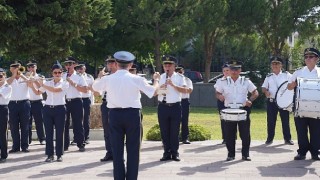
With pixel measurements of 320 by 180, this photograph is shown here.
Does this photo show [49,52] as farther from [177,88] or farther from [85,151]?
[177,88]

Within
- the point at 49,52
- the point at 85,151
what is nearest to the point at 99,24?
the point at 49,52

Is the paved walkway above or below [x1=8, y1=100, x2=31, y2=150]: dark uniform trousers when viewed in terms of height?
below

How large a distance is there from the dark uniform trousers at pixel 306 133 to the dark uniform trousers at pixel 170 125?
2348 mm

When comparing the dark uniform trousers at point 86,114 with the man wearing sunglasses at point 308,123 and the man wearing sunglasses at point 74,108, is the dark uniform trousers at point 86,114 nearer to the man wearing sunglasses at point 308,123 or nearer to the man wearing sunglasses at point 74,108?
the man wearing sunglasses at point 74,108

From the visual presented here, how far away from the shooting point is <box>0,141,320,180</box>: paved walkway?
1023 cm

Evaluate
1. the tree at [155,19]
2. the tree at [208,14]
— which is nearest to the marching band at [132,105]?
the tree at [155,19]

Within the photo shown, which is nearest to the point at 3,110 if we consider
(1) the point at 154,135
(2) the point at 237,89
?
(1) the point at 154,135

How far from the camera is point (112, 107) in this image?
887cm

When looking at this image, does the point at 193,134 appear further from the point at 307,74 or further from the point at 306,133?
the point at 307,74

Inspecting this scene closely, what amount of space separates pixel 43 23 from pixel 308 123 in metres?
9.25

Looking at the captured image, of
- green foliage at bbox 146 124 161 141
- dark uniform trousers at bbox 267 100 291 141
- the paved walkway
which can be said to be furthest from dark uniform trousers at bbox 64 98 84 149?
dark uniform trousers at bbox 267 100 291 141

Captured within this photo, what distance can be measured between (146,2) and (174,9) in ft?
7.51

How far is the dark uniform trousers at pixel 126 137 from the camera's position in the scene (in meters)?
8.80

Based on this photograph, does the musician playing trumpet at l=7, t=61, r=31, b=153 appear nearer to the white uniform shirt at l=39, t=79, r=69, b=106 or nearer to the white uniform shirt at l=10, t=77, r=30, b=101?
the white uniform shirt at l=10, t=77, r=30, b=101
